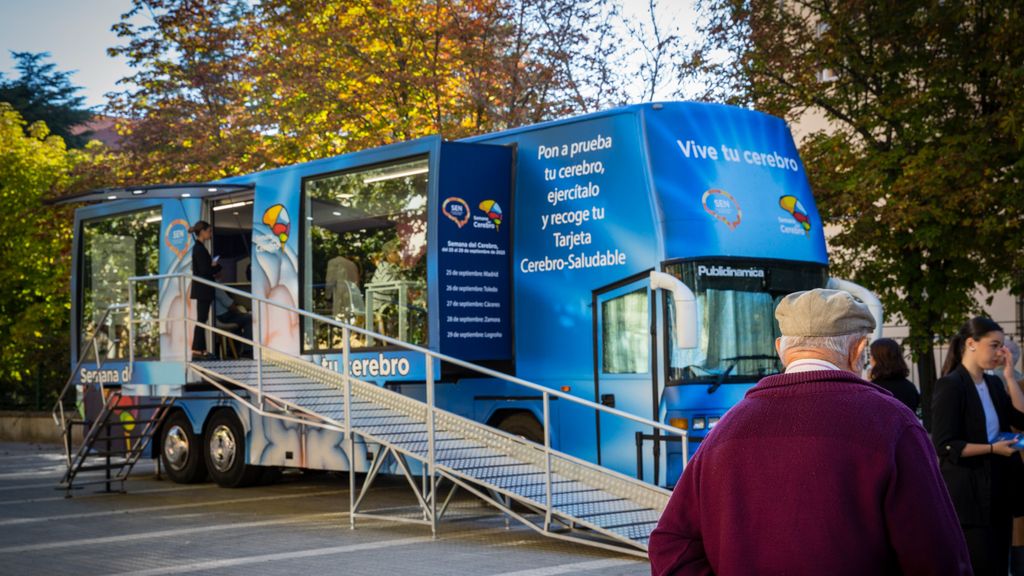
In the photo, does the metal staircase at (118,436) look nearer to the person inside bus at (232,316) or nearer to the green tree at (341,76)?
the person inside bus at (232,316)

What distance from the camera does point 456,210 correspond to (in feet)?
43.1

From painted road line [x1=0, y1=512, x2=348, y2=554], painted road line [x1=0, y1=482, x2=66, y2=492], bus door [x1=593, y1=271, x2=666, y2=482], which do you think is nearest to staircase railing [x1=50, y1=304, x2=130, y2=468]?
painted road line [x1=0, y1=482, x2=66, y2=492]

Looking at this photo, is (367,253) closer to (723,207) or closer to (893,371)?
(723,207)

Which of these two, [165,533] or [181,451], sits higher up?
[181,451]

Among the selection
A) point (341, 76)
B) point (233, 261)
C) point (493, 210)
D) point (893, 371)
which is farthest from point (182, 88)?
point (893, 371)

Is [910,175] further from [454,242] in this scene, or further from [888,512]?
[888,512]

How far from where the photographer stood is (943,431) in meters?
6.62

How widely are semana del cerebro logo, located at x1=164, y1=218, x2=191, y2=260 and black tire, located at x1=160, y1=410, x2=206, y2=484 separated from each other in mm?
2154

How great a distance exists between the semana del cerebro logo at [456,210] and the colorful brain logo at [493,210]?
20cm

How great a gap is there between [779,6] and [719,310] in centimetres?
1057

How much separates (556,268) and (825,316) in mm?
9542

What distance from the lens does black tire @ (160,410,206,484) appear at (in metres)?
17.0

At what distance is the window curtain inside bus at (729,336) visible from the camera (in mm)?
11727

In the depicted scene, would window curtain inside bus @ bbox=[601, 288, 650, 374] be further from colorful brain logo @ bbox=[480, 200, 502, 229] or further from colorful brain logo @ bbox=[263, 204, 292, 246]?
colorful brain logo @ bbox=[263, 204, 292, 246]
